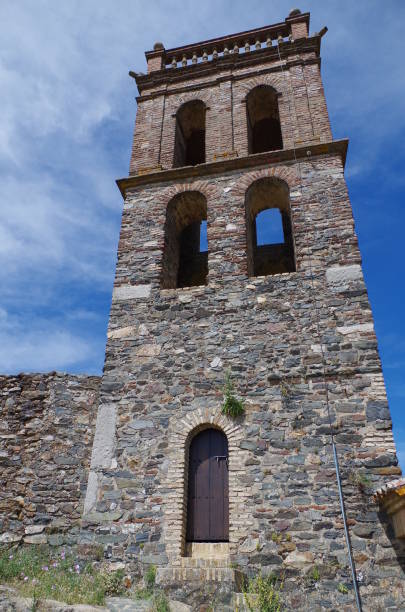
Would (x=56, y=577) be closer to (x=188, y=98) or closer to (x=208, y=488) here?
(x=208, y=488)

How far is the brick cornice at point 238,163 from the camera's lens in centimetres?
976

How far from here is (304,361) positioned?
7.45m

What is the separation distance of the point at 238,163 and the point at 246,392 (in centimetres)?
513

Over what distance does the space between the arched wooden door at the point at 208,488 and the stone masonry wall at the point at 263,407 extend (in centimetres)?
22

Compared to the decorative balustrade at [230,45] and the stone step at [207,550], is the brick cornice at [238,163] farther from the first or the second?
the stone step at [207,550]

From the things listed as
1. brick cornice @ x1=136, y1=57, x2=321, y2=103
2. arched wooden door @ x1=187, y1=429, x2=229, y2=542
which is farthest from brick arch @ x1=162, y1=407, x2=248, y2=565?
brick cornice @ x1=136, y1=57, x2=321, y2=103

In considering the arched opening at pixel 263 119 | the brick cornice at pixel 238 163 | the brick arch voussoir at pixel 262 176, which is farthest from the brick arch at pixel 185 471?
the arched opening at pixel 263 119

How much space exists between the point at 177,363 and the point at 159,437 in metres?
1.23

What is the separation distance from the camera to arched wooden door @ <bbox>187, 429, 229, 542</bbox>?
6.83 m

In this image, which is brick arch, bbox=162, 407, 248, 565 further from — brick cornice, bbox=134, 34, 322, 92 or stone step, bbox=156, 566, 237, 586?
brick cornice, bbox=134, 34, 322, 92

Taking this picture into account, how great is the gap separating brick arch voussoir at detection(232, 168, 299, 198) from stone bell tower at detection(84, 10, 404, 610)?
39 mm

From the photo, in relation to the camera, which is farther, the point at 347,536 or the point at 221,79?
the point at 221,79

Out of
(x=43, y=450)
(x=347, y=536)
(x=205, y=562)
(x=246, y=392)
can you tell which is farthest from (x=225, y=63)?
(x=205, y=562)

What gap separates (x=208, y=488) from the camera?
709 centimetres
